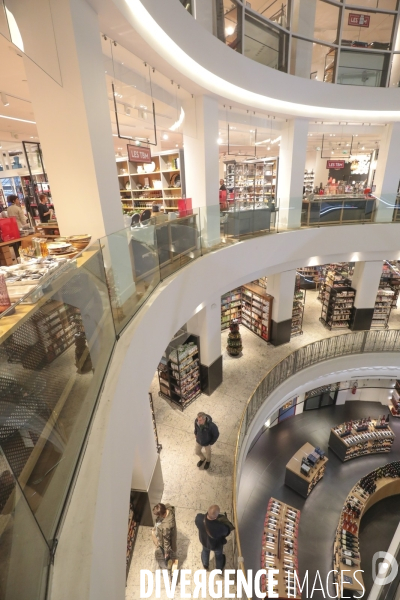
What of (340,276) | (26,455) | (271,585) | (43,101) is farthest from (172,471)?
(340,276)

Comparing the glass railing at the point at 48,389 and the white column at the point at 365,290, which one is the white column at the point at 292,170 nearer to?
the white column at the point at 365,290

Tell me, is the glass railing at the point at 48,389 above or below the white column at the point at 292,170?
below

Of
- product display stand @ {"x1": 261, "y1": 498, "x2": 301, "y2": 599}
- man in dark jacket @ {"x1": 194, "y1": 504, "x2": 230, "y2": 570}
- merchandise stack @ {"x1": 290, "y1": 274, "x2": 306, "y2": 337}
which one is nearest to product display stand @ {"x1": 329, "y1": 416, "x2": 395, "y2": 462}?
product display stand @ {"x1": 261, "y1": 498, "x2": 301, "y2": 599}

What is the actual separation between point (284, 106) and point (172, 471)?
8563 millimetres

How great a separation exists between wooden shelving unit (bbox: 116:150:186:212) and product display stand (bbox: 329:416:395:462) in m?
9.12

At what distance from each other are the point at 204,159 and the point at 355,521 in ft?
30.8

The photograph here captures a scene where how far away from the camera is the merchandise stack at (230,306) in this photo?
9872mm

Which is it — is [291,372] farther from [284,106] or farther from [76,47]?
[76,47]

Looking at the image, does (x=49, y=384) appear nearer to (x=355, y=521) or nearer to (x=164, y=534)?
(x=164, y=534)

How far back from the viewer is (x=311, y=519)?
7.48m

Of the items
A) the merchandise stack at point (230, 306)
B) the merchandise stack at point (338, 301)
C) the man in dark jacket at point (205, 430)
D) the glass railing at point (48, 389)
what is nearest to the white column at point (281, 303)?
the merchandise stack at point (230, 306)

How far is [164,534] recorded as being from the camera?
151 inches

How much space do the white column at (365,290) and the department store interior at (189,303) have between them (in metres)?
0.08

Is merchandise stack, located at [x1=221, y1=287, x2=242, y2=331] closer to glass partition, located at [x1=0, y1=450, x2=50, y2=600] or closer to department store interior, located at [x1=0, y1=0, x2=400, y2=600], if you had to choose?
department store interior, located at [x1=0, y1=0, x2=400, y2=600]
